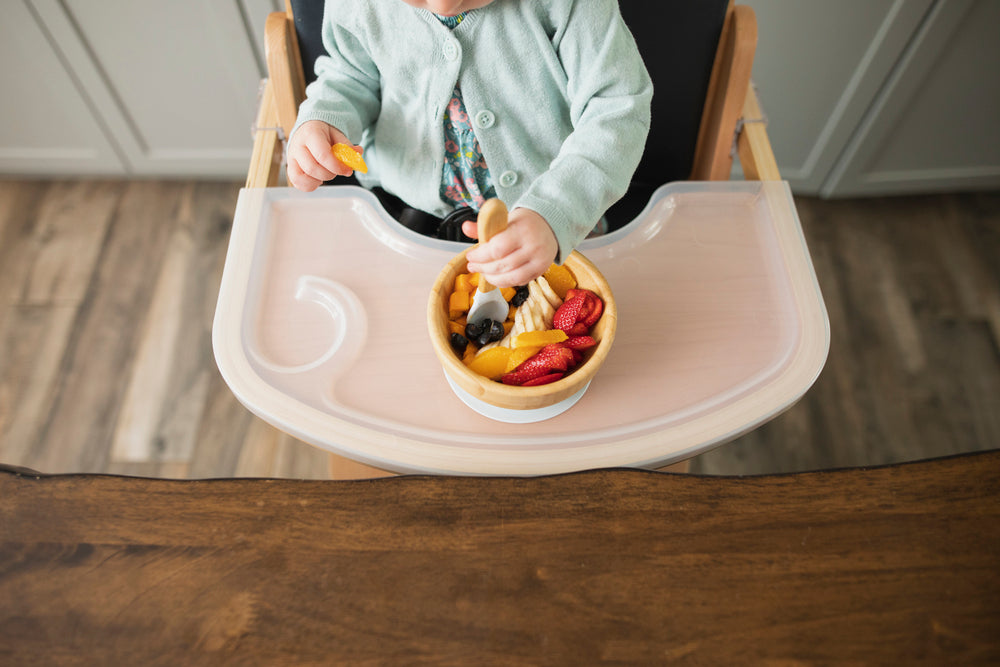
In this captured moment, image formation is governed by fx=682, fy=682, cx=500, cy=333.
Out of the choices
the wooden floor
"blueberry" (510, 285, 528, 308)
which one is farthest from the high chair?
the wooden floor

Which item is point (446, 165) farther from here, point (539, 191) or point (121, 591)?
point (121, 591)

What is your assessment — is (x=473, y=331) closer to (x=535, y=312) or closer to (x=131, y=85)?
(x=535, y=312)

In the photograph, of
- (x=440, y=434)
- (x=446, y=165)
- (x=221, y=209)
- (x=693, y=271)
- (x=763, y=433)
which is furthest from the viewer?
(x=221, y=209)

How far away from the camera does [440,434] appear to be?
660 millimetres

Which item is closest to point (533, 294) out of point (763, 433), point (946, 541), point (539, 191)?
point (539, 191)

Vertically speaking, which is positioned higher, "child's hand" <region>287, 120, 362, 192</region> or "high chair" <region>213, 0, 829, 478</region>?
"child's hand" <region>287, 120, 362, 192</region>

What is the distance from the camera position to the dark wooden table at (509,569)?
51 cm

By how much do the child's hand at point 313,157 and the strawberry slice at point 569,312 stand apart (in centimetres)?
28

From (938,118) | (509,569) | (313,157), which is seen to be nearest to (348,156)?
(313,157)

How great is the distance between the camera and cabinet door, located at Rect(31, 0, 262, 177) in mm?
1334

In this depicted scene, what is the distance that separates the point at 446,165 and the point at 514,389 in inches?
15.5

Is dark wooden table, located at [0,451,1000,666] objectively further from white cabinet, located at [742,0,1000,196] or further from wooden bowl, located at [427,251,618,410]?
white cabinet, located at [742,0,1000,196]

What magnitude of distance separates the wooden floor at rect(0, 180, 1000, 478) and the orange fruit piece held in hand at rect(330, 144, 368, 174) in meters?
0.79

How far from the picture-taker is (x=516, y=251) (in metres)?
0.62
